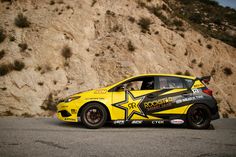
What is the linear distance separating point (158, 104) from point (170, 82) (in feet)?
2.82

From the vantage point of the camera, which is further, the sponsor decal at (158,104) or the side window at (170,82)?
the side window at (170,82)

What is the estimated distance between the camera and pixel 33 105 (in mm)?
12719

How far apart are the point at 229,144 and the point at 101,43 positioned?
1301 cm

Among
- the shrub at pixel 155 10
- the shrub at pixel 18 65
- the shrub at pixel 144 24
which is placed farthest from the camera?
the shrub at pixel 155 10

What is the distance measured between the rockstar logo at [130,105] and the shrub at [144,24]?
11.9m

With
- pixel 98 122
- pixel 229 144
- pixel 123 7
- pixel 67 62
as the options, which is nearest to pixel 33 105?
pixel 67 62

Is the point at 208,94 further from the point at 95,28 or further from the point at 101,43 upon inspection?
the point at 95,28

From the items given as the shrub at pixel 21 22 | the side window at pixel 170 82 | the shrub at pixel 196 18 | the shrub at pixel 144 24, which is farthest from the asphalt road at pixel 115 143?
the shrub at pixel 196 18

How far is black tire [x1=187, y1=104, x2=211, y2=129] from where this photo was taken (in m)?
7.81

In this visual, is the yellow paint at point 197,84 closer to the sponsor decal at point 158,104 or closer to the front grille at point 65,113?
the sponsor decal at point 158,104

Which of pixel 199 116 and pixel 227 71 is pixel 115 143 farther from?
pixel 227 71

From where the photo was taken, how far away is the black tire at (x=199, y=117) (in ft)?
25.6

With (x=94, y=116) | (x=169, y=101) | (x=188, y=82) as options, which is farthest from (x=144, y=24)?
(x=94, y=116)

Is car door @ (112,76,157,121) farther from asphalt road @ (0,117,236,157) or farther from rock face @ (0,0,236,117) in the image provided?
rock face @ (0,0,236,117)
